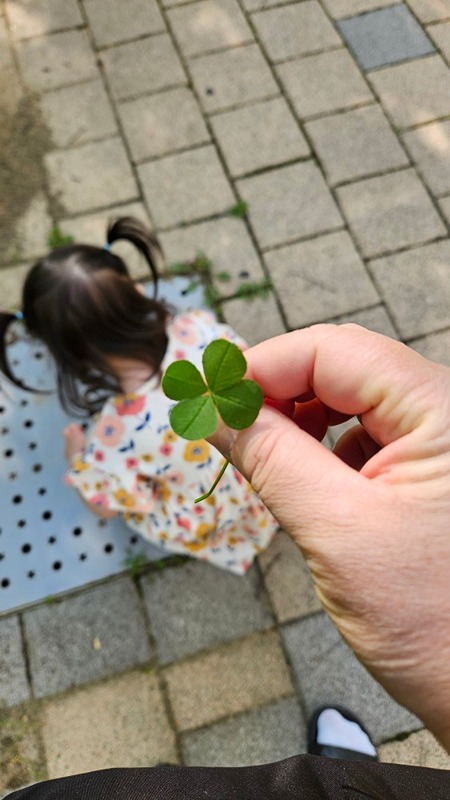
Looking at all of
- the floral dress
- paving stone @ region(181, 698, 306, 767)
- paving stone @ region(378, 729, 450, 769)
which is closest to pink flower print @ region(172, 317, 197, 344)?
the floral dress

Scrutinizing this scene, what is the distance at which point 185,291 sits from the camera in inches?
110

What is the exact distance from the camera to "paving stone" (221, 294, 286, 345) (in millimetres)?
2705

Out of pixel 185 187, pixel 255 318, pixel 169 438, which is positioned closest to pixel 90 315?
pixel 169 438

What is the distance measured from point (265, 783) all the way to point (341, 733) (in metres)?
0.77

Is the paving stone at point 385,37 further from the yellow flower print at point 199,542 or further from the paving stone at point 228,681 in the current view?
the paving stone at point 228,681

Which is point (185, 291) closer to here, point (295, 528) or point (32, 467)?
point (32, 467)

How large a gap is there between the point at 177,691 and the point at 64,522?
73 cm

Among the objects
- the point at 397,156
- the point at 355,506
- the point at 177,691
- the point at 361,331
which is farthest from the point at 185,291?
the point at 355,506

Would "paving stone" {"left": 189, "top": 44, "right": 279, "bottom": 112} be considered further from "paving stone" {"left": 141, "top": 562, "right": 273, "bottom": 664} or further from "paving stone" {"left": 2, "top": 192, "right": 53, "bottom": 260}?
Answer: "paving stone" {"left": 141, "top": 562, "right": 273, "bottom": 664}

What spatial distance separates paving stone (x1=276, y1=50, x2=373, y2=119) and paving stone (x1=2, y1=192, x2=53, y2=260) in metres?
1.30

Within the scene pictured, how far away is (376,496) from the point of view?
3.18 feet

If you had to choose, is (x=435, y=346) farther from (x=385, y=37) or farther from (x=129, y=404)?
(x=385, y=37)

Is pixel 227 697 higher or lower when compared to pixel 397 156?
lower

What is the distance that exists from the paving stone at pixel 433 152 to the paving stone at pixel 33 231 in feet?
5.60
